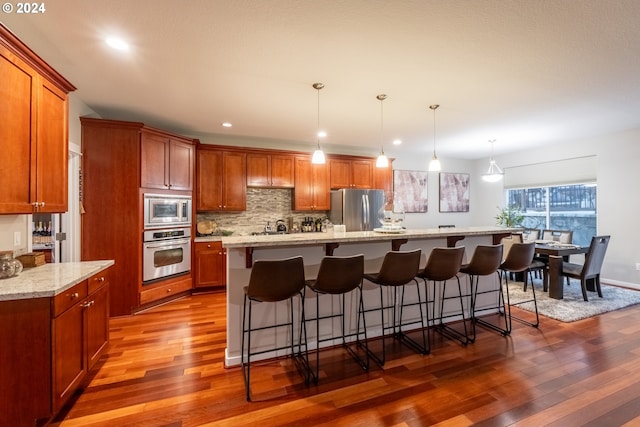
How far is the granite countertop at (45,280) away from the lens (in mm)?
1605

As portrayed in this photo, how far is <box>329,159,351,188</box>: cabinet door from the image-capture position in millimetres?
5469

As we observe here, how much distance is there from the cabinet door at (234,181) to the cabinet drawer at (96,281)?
7.83ft

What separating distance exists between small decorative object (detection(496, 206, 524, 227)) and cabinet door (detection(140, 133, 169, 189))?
20.3 feet

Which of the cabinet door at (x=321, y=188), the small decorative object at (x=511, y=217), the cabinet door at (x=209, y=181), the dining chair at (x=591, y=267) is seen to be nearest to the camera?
the dining chair at (x=591, y=267)

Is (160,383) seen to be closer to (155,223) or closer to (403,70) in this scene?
(155,223)

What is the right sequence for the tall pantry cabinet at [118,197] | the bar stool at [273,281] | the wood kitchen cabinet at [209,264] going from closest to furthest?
the bar stool at [273,281] → the tall pantry cabinet at [118,197] → the wood kitchen cabinet at [209,264]

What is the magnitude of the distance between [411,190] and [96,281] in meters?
5.86

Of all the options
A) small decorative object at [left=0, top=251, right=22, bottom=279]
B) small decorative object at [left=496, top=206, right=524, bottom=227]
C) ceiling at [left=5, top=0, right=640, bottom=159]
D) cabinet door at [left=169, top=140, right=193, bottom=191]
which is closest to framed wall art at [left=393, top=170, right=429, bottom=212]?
small decorative object at [left=496, top=206, right=524, bottom=227]

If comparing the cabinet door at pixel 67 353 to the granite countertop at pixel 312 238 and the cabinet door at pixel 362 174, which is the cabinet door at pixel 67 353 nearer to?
the granite countertop at pixel 312 238

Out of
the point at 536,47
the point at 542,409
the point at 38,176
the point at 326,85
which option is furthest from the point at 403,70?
the point at 38,176

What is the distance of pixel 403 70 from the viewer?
265cm

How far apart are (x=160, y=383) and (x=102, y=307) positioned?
815 mm

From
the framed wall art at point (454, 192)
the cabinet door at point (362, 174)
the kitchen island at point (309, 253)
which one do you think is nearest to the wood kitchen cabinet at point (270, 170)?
the cabinet door at point (362, 174)

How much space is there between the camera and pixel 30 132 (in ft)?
6.29
